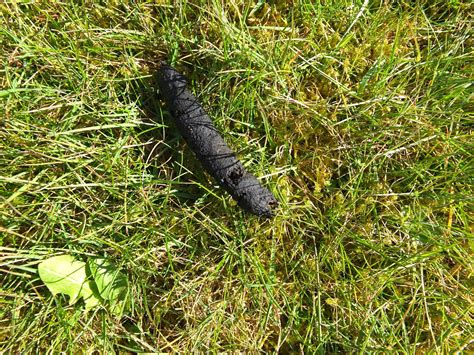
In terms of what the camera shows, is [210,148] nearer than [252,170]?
Yes

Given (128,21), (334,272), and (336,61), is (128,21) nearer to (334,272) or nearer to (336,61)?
A: (336,61)

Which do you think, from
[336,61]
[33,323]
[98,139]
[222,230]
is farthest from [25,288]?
[336,61]

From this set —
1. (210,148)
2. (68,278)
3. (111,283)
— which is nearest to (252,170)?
(210,148)

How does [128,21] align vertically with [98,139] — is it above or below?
above

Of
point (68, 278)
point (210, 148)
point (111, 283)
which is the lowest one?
point (111, 283)

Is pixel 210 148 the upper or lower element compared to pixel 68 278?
upper

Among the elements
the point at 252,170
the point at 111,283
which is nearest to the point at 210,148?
the point at 252,170

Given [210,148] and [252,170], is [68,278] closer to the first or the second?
[210,148]
